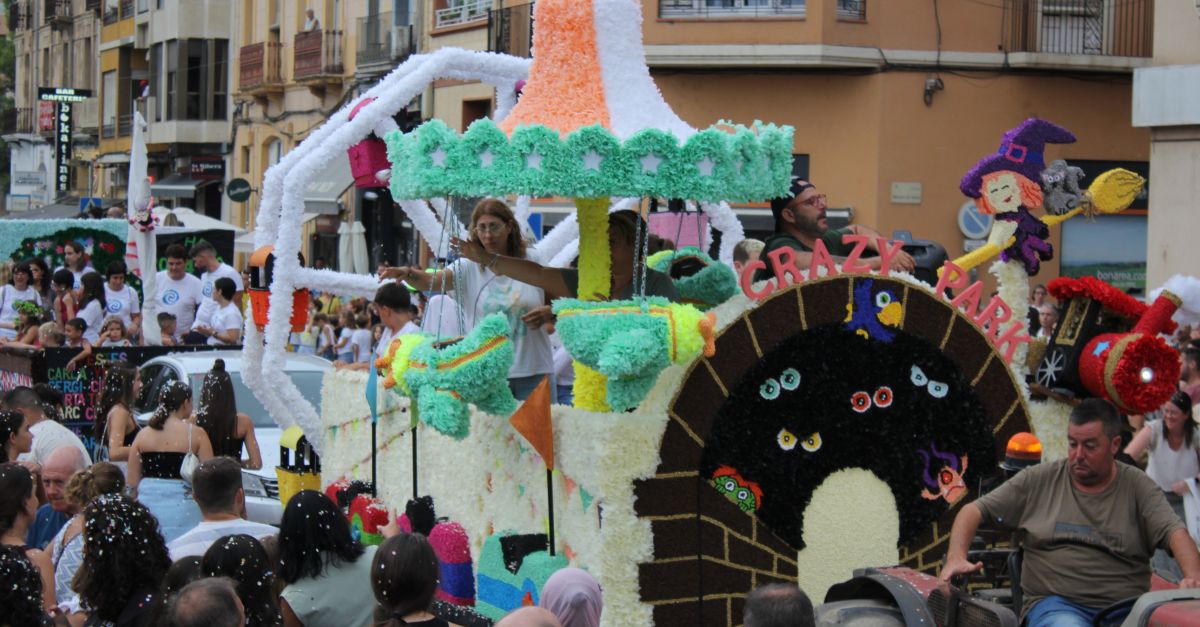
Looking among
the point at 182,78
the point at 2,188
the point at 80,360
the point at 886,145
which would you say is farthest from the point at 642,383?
the point at 2,188

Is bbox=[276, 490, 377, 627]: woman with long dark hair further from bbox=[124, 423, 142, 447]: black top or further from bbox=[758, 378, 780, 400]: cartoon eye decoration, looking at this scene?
bbox=[124, 423, 142, 447]: black top

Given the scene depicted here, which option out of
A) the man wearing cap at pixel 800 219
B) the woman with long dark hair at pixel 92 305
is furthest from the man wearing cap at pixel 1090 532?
the woman with long dark hair at pixel 92 305

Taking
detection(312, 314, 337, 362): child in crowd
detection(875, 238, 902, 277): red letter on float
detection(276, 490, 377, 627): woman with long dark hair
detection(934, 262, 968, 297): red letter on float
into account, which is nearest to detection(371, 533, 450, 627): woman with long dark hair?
detection(276, 490, 377, 627): woman with long dark hair

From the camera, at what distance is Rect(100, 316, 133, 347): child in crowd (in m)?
15.3

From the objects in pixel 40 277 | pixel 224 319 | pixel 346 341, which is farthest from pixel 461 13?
pixel 224 319

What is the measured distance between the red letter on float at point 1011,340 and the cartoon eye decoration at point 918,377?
38cm

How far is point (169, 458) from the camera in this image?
8.82 meters

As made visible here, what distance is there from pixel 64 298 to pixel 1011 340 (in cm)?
1186

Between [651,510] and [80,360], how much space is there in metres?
9.04

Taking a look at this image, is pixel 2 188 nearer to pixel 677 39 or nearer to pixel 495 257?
pixel 677 39

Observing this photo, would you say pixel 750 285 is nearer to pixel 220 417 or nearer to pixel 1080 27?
pixel 220 417

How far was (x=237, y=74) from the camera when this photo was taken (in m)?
41.2

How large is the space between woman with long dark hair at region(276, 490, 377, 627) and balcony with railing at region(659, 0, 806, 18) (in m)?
16.9

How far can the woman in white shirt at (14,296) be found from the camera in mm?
17562
